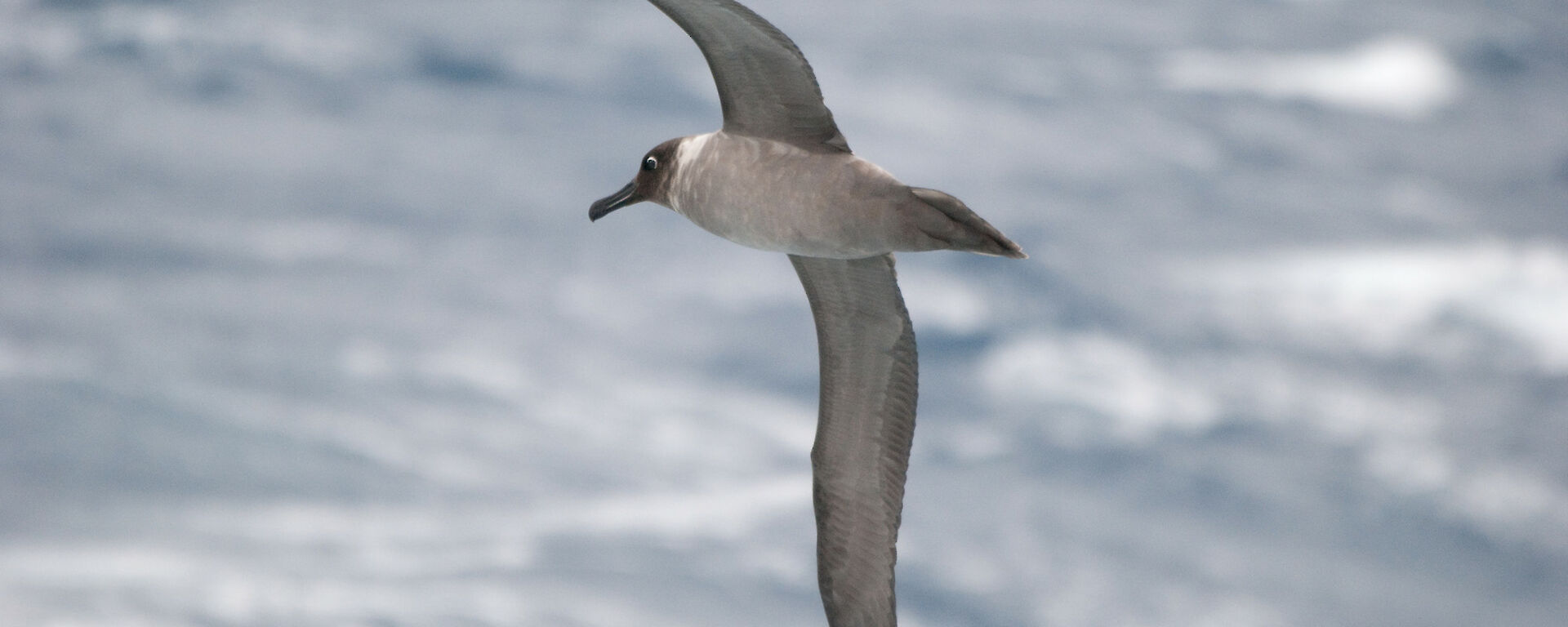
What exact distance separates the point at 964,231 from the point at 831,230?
95 cm

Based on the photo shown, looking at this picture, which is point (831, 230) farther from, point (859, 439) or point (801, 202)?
point (859, 439)

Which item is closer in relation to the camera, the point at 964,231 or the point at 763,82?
the point at 964,231

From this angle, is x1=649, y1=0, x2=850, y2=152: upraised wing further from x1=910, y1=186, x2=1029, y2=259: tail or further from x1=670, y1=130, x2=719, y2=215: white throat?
x1=910, y1=186, x2=1029, y2=259: tail

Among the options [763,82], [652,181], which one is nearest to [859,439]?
[652,181]

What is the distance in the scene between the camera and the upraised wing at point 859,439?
10.5m

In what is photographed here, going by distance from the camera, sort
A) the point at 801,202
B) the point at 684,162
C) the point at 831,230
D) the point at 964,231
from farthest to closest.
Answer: the point at 684,162 < the point at 801,202 < the point at 831,230 < the point at 964,231

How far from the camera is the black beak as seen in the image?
403 inches

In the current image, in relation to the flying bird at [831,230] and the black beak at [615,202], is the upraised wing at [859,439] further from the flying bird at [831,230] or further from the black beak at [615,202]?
the black beak at [615,202]

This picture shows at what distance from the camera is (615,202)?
10.4m

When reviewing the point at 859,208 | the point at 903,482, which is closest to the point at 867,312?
the point at 903,482

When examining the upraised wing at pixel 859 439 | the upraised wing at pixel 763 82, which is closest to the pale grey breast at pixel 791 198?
the upraised wing at pixel 763 82

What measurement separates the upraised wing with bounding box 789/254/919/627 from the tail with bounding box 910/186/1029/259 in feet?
7.54

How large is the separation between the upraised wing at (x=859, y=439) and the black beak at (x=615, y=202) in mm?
1267

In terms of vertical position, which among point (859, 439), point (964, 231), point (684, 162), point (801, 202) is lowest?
point (964, 231)
